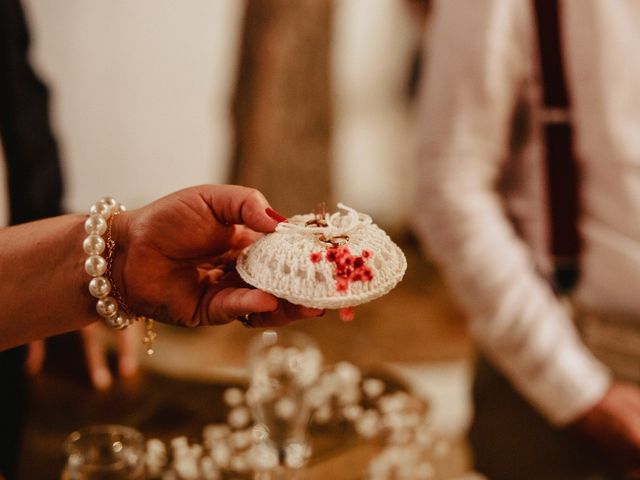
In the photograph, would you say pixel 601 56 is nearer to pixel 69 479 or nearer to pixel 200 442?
pixel 200 442

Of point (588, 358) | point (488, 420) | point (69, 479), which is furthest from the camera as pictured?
point (488, 420)

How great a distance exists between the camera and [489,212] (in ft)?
4.76

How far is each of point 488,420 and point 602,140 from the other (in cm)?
73

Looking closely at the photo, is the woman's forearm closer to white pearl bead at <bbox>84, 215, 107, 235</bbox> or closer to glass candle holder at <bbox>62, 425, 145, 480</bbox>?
white pearl bead at <bbox>84, 215, 107, 235</bbox>

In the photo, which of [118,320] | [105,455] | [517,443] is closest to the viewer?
[118,320]

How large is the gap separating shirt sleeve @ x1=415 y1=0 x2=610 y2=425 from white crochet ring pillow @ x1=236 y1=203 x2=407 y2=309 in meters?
0.62

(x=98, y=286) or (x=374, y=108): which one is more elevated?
(x=98, y=286)

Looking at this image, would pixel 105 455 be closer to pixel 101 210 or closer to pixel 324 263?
pixel 101 210

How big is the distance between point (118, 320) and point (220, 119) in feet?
10.6

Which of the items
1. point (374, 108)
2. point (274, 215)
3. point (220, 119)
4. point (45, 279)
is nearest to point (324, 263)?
point (274, 215)

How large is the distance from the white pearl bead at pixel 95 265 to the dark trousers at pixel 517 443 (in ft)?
3.56

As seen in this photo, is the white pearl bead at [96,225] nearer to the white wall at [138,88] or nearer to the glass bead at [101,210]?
the glass bead at [101,210]

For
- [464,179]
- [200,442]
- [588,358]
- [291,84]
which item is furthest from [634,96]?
[291,84]

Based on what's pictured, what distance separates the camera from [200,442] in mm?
1210
